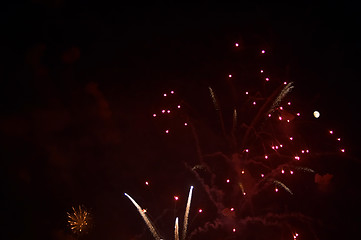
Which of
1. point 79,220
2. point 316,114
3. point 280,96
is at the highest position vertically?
point 280,96

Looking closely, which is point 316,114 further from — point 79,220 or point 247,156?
point 79,220

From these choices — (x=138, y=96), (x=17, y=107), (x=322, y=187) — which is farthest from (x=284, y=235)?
(x=17, y=107)

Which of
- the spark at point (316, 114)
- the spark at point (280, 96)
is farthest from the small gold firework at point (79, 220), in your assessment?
→ the spark at point (316, 114)

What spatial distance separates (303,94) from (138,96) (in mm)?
6745

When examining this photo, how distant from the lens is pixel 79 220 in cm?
1326

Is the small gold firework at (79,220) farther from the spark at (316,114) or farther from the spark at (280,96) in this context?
the spark at (316,114)

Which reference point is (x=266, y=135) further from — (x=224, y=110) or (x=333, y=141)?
(x=333, y=141)

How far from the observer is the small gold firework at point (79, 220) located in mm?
13174

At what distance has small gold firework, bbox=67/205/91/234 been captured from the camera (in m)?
13.2

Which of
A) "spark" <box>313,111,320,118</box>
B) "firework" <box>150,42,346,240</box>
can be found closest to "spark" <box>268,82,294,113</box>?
"firework" <box>150,42,346,240</box>

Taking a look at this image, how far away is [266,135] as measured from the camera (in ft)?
44.3

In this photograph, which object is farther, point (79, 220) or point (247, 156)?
point (247, 156)

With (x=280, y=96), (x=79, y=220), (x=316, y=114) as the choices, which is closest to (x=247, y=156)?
(x=280, y=96)

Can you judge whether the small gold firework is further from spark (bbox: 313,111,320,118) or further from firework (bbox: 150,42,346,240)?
spark (bbox: 313,111,320,118)
